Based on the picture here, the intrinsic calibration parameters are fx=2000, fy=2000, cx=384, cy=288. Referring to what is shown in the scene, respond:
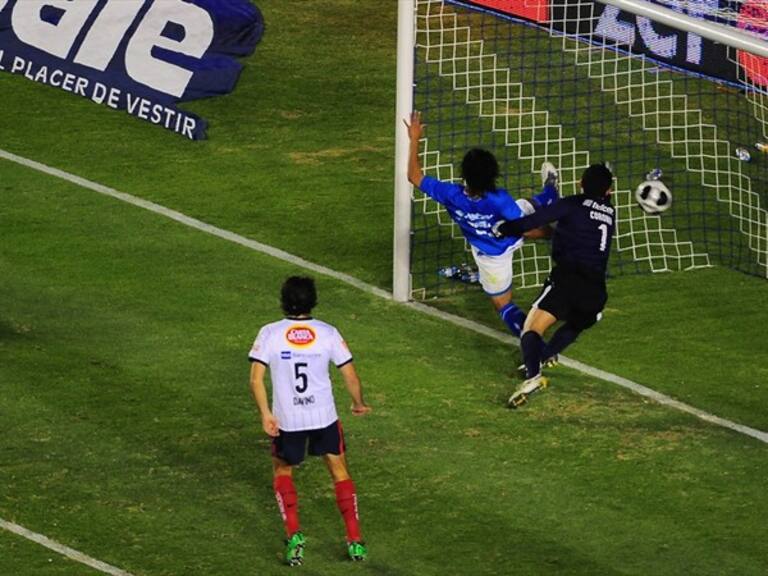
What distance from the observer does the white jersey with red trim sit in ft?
39.2

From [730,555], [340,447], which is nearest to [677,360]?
[730,555]

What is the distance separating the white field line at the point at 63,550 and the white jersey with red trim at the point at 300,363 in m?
1.42

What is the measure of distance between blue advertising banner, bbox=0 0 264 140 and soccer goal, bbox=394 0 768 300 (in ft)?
8.34

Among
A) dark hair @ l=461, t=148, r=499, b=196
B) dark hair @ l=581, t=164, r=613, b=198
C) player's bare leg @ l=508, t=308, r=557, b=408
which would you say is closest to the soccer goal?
dark hair @ l=461, t=148, r=499, b=196

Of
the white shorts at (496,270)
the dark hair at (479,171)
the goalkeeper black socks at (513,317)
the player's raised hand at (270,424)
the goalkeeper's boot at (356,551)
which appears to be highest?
the dark hair at (479,171)

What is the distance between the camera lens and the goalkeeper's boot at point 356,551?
12.4 m

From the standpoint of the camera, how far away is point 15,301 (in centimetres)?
1719

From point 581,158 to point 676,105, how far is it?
73.5 inches

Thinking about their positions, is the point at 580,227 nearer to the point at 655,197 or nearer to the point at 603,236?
the point at 603,236

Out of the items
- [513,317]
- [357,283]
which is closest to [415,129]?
[513,317]

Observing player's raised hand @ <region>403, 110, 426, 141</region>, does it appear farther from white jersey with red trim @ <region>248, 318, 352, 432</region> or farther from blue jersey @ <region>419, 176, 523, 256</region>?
white jersey with red trim @ <region>248, 318, 352, 432</region>

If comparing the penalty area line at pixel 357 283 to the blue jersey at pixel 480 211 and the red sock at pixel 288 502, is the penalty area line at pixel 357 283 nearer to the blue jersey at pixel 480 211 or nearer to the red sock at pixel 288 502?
the blue jersey at pixel 480 211

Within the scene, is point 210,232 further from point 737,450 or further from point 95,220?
point 737,450

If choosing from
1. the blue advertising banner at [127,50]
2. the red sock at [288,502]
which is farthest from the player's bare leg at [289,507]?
the blue advertising banner at [127,50]
